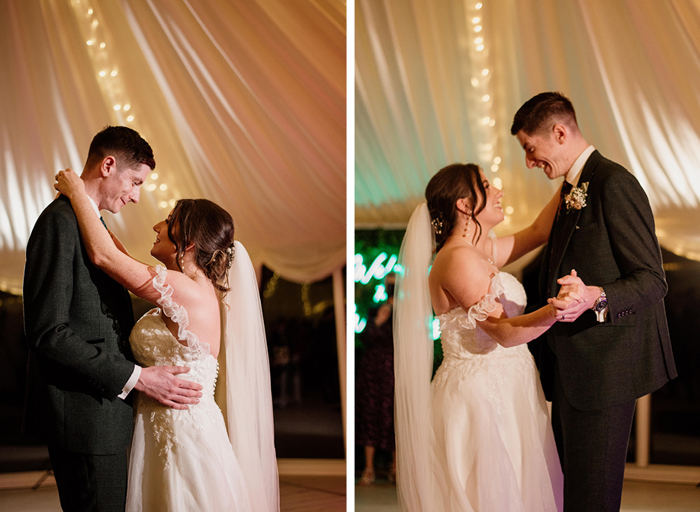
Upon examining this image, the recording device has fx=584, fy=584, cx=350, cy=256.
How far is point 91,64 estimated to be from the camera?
3111 mm

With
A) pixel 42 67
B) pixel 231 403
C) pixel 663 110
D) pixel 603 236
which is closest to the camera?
pixel 603 236

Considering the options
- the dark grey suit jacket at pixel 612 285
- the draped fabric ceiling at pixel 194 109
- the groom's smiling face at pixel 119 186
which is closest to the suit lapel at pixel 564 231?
the dark grey suit jacket at pixel 612 285

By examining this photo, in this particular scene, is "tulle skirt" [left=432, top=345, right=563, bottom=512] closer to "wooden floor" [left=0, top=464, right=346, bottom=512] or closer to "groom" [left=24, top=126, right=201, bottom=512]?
"wooden floor" [left=0, top=464, right=346, bottom=512]

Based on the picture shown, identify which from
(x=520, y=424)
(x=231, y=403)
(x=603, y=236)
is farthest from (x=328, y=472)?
(x=603, y=236)

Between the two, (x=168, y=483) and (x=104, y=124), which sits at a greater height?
(x=104, y=124)

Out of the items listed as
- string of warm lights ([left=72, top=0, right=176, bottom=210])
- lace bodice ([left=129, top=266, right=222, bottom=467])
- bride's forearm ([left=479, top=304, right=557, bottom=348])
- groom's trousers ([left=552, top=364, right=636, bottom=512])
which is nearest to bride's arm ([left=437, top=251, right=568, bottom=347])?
bride's forearm ([left=479, top=304, right=557, bottom=348])

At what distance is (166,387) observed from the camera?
2.14m

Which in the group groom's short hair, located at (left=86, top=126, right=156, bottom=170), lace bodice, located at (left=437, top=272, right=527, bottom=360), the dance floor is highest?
groom's short hair, located at (left=86, top=126, right=156, bottom=170)

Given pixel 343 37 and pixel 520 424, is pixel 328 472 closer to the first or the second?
pixel 520 424

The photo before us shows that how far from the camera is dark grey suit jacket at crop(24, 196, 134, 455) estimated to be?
2.04m

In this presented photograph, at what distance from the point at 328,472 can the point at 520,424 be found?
1210 mm

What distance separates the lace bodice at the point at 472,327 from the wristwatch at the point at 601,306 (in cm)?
38

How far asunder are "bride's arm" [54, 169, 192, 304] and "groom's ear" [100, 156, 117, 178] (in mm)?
136

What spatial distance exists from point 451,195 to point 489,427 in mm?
989
